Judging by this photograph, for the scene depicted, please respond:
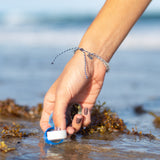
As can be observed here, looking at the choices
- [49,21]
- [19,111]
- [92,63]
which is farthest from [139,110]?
[49,21]

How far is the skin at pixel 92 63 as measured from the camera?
3.29 metres

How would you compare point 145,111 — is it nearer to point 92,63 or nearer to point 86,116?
point 86,116

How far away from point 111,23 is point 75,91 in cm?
84

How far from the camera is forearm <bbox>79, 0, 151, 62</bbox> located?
3.43 meters

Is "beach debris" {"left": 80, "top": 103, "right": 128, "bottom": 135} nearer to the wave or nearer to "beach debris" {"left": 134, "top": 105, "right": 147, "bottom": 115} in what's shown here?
"beach debris" {"left": 134, "top": 105, "right": 147, "bottom": 115}

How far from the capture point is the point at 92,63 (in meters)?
3.51

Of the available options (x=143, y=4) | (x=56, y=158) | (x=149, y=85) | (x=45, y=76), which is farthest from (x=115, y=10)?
(x=45, y=76)

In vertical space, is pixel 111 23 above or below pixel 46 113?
above

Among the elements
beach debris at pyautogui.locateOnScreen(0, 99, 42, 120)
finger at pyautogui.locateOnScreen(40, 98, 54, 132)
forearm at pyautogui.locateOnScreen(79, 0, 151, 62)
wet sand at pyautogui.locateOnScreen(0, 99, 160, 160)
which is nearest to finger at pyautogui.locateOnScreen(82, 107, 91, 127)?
wet sand at pyautogui.locateOnScreen(0, 99, 160, 160)

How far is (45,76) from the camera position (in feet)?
31.3

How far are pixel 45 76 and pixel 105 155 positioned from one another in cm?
659

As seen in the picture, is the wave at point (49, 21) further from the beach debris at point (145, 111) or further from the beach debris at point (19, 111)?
the beach debris at point (19, 111)

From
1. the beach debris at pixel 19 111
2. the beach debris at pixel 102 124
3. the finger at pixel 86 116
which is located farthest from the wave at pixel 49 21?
the finger at pixel 86 116

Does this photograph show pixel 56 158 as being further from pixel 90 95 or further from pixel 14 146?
pixel 90 95
